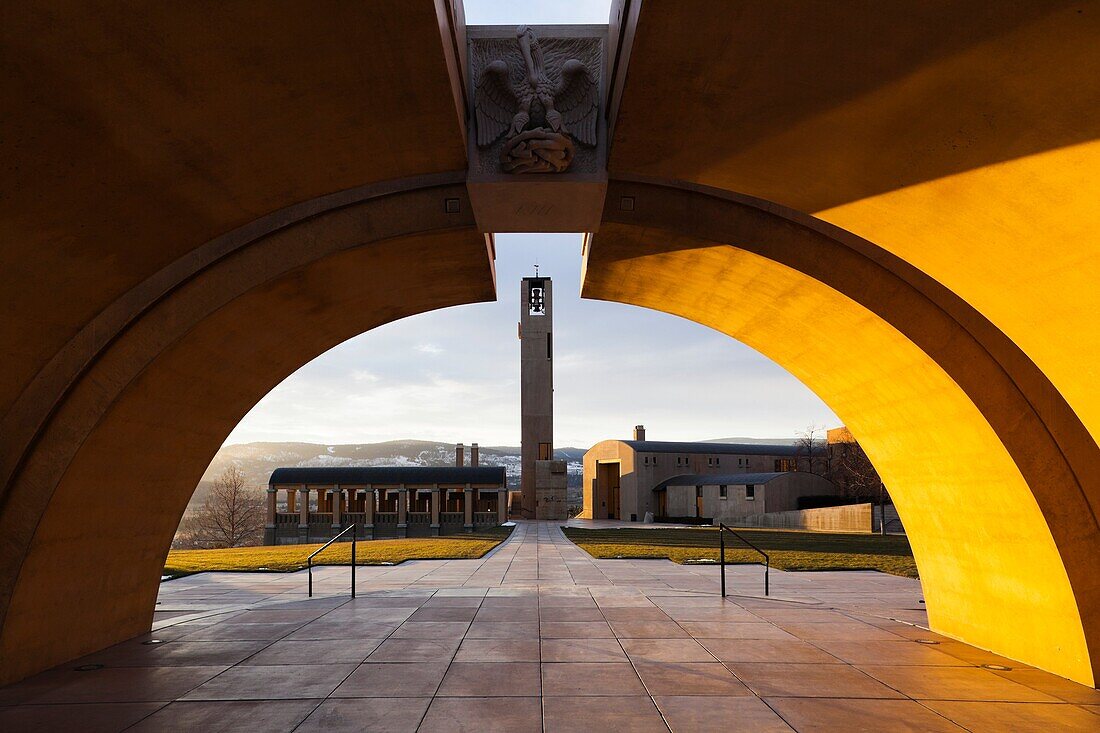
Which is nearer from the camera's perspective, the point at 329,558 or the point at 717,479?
the point at 329,558

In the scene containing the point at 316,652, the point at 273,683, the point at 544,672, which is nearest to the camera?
the point at 273,683

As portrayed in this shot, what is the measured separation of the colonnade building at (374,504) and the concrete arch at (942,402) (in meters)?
34.4

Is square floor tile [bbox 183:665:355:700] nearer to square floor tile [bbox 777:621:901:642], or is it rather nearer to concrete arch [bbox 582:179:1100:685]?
concrete arch [bbox 582:179:1100:685]

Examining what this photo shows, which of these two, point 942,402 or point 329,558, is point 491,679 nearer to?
point 942,402

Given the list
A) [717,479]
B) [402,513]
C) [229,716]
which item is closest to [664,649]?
[229,716]

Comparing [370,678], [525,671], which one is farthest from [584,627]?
[370,678]

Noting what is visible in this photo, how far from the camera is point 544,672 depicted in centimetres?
734

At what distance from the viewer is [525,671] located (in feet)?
24.2

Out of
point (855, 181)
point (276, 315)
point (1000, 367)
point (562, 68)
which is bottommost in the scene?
point (1000, 367)

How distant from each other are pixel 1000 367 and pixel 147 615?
10.5 m

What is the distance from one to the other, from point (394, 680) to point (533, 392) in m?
49.4

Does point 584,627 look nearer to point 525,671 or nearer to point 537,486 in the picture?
point 525,671

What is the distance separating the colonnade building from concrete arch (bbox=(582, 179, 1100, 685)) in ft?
113

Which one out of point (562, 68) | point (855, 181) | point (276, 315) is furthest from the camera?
point (276, 315)
